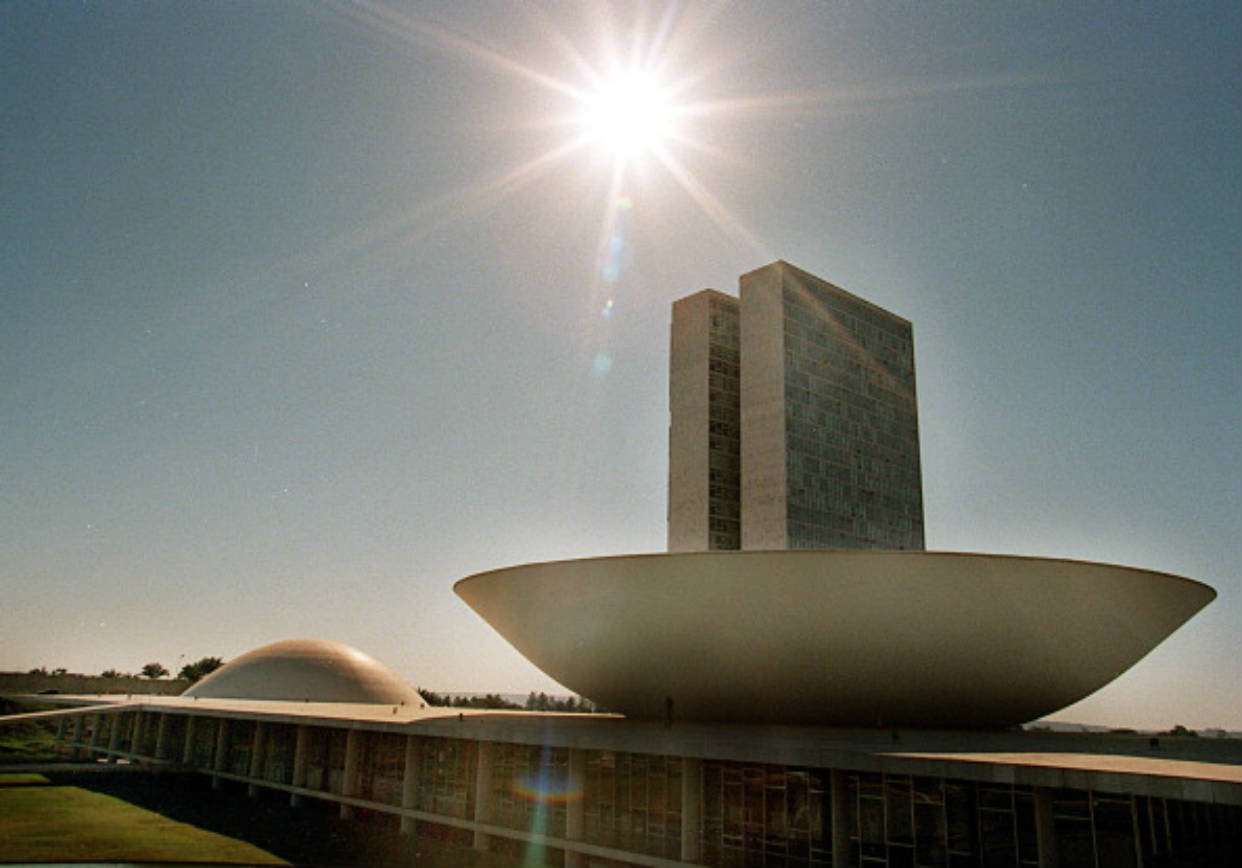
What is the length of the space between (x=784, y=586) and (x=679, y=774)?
14.8 ft

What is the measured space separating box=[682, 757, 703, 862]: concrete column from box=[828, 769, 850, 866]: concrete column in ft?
9.23

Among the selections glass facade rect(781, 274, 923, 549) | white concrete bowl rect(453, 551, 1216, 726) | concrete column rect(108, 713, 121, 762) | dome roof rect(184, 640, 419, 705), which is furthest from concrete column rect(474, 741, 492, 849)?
concrete column rect(108, 713, 121, 762)

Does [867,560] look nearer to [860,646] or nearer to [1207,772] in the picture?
[860,646]

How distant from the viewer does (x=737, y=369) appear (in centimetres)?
4284

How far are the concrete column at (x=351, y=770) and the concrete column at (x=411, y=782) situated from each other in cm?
309

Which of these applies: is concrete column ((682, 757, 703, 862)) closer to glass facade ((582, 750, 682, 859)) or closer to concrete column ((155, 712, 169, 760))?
glass facade ((582, 750, 682, 859))

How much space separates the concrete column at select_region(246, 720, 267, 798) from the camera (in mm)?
32281

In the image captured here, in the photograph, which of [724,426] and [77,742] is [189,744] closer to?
[77,742]

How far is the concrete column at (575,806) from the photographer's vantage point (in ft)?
62.8

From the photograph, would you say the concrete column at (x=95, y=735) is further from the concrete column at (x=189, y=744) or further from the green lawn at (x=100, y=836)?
the green lawn at (x=100, y=836)

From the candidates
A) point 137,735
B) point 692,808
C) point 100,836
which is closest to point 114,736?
point 137,735

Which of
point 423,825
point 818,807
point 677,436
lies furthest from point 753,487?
point 818,807

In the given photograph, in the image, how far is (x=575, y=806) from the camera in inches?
767

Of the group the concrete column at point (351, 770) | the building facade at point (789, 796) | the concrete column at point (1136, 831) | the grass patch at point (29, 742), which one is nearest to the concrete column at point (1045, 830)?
the building facade at point (789, 796)
